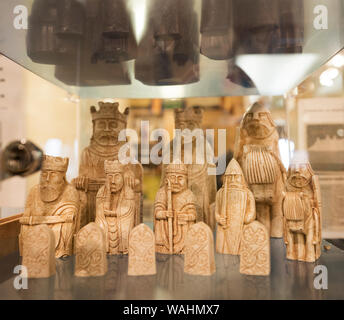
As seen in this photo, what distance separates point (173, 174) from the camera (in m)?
2.48

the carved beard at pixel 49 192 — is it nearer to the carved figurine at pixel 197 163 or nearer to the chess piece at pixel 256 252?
the carved figurine at pixel 197 163

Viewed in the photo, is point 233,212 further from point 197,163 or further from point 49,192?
point 49,192

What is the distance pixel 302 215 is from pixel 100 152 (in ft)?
5.24

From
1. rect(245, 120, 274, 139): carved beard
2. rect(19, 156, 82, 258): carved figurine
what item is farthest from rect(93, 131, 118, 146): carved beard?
rect(245, 120, 274, 139): carved beard

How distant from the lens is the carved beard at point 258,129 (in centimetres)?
283

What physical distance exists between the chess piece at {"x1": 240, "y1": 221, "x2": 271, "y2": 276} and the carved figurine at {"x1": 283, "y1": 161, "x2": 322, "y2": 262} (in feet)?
1.23

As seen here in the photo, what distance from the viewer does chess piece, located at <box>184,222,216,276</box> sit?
1958mm

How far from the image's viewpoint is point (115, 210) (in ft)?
7.99

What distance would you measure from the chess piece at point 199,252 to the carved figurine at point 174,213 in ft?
1.25

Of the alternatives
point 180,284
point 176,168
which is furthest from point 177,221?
point 180,284

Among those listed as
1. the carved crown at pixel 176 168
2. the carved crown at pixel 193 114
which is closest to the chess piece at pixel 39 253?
the carved crown at pixel 176 168

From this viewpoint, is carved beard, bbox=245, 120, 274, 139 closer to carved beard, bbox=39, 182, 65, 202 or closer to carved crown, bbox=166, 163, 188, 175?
carved crown, bbox=166, 163, 188, 175
